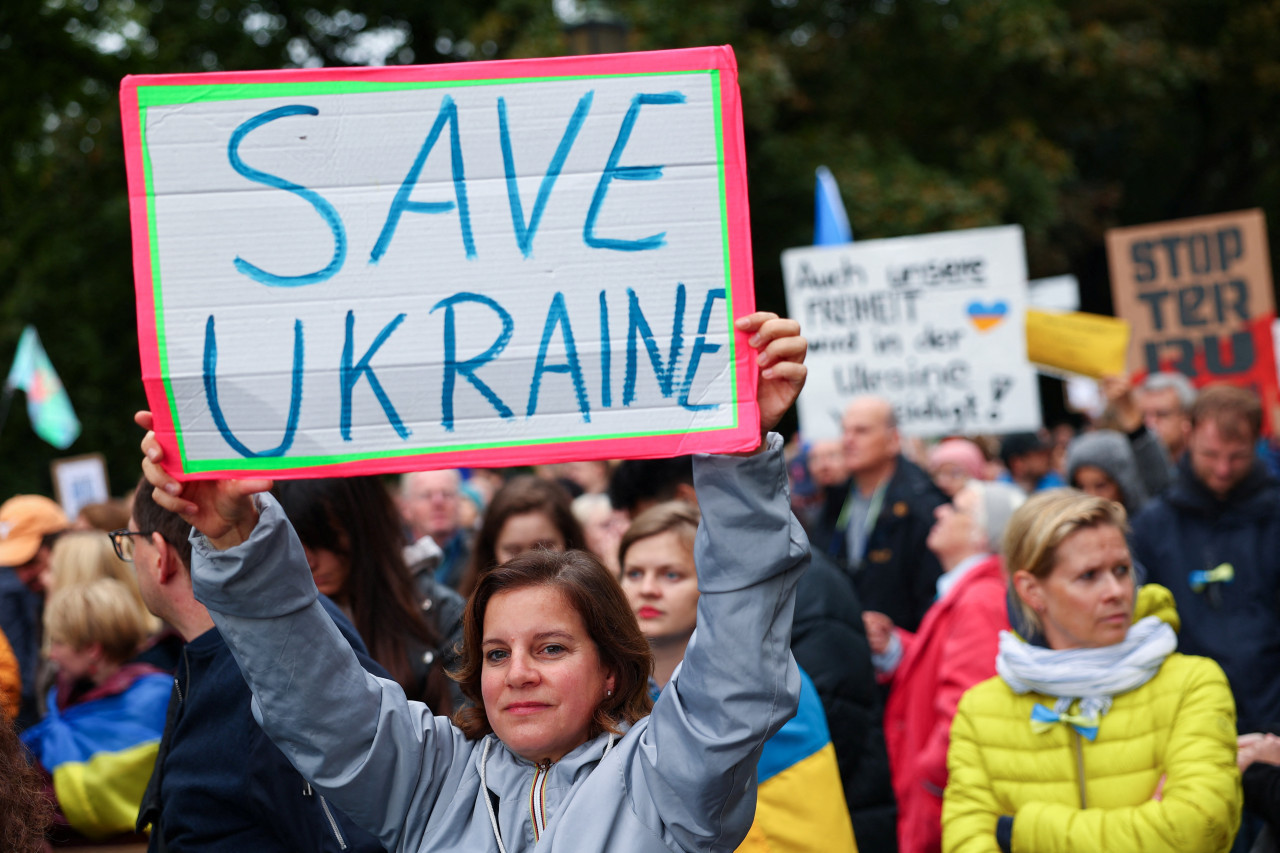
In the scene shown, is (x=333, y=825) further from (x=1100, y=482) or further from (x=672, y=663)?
(x=1100, y=482)

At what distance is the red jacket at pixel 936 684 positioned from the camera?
3.70m

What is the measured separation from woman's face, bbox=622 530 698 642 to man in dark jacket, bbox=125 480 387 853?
0.81 meters

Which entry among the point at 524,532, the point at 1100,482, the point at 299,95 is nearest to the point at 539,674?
the point at 299,95

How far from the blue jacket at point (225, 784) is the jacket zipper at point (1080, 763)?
1.62 meters

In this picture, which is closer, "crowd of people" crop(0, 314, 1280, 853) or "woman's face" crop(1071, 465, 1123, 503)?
"crowd of people" crop(0, 314, 1280, 853)

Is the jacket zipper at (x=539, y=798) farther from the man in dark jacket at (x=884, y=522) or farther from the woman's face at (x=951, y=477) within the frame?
the woman's face at (x=951, y=477)

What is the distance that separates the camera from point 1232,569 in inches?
177

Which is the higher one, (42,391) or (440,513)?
(42,391)

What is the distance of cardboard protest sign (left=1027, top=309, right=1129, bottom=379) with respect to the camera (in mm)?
6453

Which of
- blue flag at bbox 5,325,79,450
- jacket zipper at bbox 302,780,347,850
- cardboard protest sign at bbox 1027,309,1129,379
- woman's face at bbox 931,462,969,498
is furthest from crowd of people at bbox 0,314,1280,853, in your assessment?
blue flag at bbox 5,325,79,450

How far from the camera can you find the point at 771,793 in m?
2.71

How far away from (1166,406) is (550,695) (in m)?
5.63

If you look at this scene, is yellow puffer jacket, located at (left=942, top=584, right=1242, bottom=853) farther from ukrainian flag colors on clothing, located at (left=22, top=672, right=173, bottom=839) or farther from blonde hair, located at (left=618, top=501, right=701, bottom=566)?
ukrainian flag colors on clothing, located at (left=22, top=672, right=173, bottom=839)

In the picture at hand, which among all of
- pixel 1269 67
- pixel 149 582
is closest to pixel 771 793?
pixel 149 582
